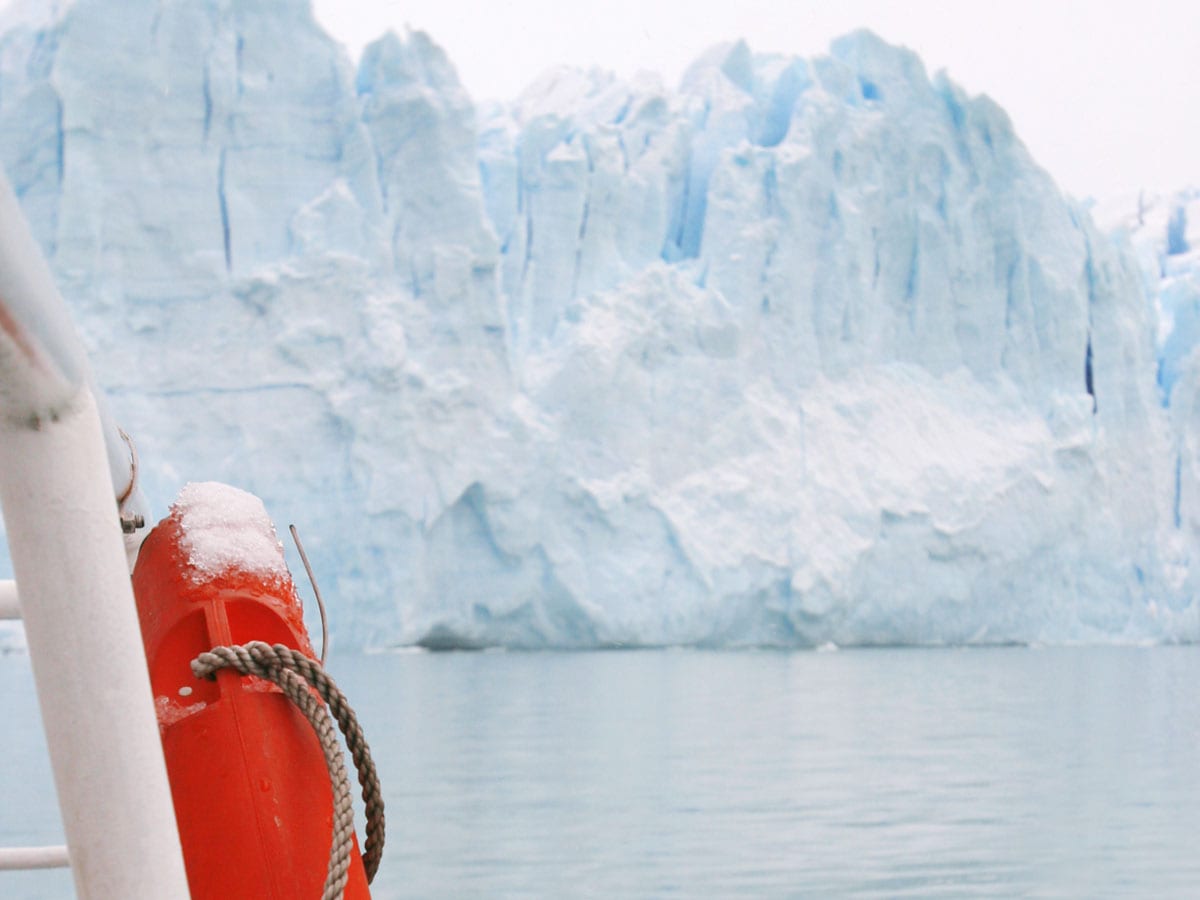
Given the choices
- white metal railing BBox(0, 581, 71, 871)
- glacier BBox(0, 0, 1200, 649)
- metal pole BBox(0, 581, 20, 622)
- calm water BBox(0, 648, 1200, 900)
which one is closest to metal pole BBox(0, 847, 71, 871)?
white metal railing BBox(0, 581, 71, 871)

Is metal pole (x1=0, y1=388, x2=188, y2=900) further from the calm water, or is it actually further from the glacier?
the glacier

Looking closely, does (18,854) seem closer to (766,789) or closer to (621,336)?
(766,789)

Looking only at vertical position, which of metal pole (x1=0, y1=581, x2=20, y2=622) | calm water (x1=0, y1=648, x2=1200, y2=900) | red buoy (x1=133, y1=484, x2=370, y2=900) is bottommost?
calm water (x1=0, y1=648, x2=1200, y2=900)

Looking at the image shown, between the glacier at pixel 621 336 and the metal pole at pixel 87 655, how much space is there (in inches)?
516

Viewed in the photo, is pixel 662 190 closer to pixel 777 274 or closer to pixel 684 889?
pixel 777 274

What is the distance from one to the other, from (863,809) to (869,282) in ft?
38.7

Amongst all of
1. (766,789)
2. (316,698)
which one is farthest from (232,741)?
(766,789)

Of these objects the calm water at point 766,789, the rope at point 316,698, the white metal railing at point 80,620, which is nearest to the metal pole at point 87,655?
the white metal railing at point 80,620

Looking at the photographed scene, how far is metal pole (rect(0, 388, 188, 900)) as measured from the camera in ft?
1.86

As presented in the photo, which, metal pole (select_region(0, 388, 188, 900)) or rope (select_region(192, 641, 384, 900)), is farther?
rope (select_region(192, 641, 384, 900))

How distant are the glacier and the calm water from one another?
11.9ft

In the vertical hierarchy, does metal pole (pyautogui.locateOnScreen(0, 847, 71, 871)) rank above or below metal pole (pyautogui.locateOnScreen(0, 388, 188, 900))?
below

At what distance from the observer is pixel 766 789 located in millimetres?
5449

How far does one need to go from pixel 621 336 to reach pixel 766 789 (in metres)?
9.54
